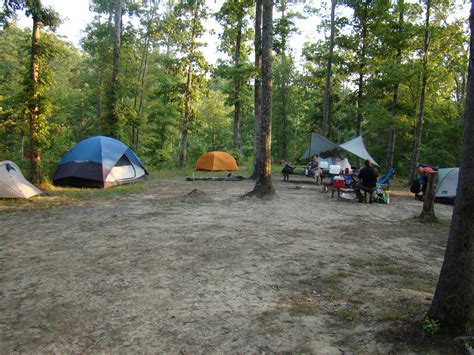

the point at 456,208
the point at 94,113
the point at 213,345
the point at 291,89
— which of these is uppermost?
the point at 291,89

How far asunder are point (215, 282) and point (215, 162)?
15.7 metres

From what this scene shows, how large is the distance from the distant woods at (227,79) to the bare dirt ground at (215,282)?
7149mm

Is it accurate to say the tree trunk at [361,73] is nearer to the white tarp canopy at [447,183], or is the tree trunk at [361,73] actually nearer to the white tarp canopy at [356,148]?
the white tarp canopy at [356,148]

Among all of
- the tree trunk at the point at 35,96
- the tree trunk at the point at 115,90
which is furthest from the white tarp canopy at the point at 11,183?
the tree trunk at the point at 115,90

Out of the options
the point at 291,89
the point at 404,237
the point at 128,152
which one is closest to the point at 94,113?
the point at 128,152

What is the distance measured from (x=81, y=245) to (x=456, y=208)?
5521 millimetres

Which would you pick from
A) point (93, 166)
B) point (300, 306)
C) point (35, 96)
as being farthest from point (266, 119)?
point (300, 306)

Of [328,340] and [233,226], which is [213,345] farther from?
[233,226]

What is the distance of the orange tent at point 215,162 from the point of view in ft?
65.0

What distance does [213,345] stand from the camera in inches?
115

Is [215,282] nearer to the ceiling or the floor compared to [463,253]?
nearer to the floor

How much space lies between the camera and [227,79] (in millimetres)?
20422

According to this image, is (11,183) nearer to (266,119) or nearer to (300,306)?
(266,119)

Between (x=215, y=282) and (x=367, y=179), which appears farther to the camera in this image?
(x=367, y=179)
